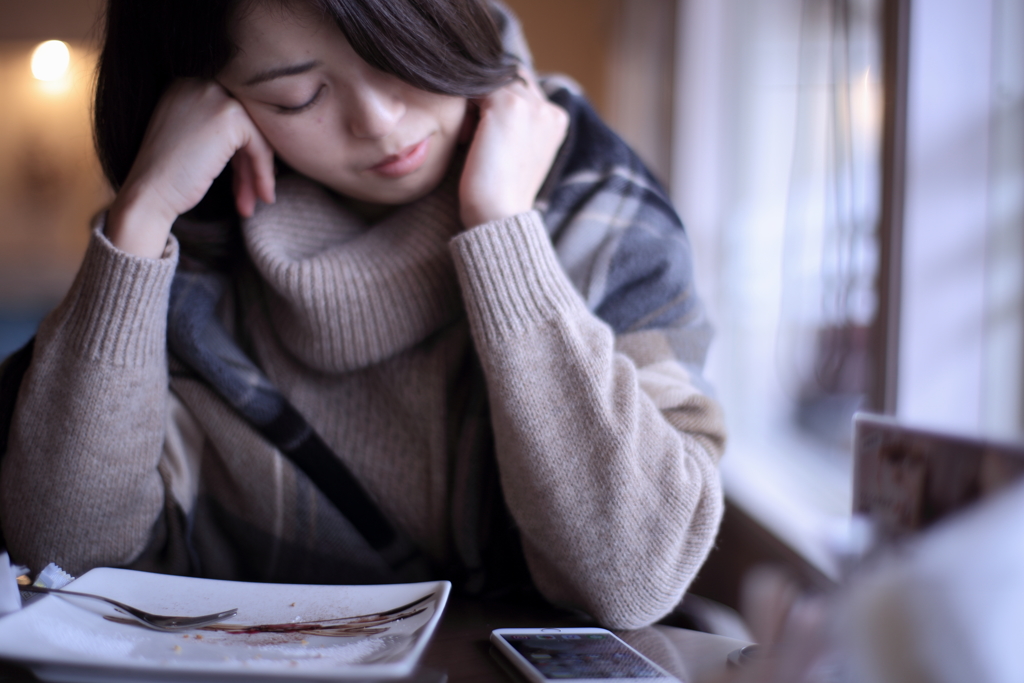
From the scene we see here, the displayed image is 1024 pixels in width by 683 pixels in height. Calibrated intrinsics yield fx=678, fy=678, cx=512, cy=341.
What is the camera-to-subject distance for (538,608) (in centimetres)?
63

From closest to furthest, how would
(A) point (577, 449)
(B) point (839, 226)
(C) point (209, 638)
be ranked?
(C) point (209, 638), (A) point (577, 449), (B) point (839, 226)

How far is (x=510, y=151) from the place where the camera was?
2.39ft

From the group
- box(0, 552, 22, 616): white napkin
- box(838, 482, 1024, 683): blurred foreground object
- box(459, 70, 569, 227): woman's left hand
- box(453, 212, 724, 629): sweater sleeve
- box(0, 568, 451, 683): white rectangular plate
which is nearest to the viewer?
box(838, 482, 1024, 683): blurred foreground object

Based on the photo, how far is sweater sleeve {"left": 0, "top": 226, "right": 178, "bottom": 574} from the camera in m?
0.65

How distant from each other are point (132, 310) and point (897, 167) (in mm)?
1066

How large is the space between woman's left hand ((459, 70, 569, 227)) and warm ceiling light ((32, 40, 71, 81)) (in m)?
0.56

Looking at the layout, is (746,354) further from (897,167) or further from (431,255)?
(431,255)

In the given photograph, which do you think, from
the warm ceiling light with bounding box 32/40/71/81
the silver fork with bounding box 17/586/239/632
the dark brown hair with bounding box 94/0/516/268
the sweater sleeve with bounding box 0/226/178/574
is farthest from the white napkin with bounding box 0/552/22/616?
the warm ceiling light with bounding box 32/40/71/81

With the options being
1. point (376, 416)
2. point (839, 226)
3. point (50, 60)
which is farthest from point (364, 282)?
point (839, 226)

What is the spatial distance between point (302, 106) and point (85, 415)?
14.4 inches

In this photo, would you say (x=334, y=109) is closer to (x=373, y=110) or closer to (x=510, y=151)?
(x=373, y=110)

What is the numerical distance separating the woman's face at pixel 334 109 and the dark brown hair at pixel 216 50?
19 mm

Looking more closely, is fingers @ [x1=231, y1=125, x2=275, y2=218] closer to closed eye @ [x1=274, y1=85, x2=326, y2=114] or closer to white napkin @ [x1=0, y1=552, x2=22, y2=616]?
closed eye @ [x1=274, y1=85, x2=326, y2=114]

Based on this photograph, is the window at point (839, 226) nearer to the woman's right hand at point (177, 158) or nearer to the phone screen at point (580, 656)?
the phone screen at point (580, 656)
